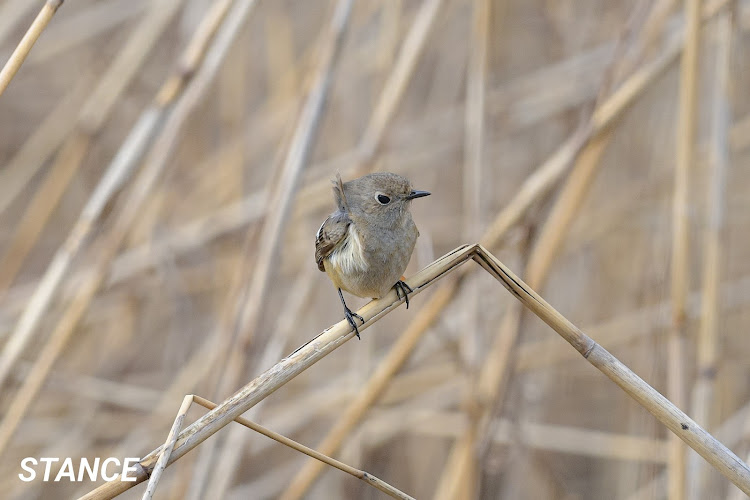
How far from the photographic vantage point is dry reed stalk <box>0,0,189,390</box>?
1705 mm

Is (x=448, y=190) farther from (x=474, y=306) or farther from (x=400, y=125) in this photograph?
(x=474, y=306)

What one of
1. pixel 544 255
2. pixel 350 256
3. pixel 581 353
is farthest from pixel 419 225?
pixel 581 353

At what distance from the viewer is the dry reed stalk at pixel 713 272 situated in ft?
5.98

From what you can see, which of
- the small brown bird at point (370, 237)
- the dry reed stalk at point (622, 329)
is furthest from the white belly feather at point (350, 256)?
the dry reed stalk at point (622, 329)

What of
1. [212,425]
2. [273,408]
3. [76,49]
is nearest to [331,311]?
[273,408]

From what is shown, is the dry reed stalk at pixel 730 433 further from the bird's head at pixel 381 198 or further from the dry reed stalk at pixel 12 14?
the dry reed stalk at pixel 12 14

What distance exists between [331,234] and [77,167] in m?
1.09

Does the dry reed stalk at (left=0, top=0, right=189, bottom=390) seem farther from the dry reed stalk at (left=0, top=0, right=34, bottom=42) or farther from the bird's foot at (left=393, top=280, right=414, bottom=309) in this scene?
the bird's foot at (left=393, top=280, right=414, bottom=309)

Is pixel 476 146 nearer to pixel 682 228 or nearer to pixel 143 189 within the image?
pixel 682 228

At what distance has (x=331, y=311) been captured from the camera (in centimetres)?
322

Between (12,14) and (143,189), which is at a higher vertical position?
(12,14)

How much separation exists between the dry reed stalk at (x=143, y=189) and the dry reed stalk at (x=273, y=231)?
0.24 meters

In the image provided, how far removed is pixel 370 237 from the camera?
1596 millimetres

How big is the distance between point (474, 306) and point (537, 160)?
1365mm
